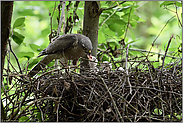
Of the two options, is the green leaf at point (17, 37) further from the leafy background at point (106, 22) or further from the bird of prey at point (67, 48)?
the bird of prey at point (67, 48)

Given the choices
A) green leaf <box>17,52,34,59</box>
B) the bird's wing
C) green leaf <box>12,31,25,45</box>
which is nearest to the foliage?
green leaf <box>17,52,34,59</box>

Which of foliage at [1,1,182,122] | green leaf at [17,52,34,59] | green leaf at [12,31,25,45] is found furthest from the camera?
foliage at [1,1,182,122]

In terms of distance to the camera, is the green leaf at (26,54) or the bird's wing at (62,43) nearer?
the green leaf at (26,54)

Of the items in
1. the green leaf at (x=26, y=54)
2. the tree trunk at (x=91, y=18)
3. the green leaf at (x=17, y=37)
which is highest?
the tree trunk at (x=91, y=18)

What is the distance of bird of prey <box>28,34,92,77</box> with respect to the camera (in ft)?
9.34

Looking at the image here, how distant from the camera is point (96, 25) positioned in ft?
8.79

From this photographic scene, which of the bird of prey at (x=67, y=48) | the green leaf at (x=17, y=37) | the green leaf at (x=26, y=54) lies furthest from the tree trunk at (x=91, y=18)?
the green leaf at (x=17, y=37)

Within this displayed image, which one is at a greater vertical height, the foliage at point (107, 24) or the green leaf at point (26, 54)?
the foliage at point (107, 24)

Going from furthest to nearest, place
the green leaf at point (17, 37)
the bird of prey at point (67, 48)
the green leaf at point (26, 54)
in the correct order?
1. the bird of prey at point (67, 48)
2. the green leaf at point (26, 54)
3. the green leaf at point (17, 37)

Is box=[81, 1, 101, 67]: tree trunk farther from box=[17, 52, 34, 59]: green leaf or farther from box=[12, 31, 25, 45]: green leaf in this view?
box=[12, 31, 25, 45]: green leaf

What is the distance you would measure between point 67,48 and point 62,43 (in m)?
0.15

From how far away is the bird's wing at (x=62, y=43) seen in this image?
2.88 m

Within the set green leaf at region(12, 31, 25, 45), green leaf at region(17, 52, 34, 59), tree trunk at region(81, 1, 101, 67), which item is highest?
tree trunk at region(81, 1, 101, 67)

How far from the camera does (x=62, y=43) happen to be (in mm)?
2932
